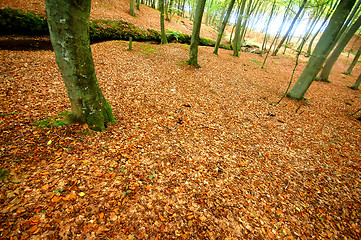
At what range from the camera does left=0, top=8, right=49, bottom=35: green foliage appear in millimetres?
8713

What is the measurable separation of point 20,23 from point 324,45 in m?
18.0

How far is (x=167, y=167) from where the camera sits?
11.9ft

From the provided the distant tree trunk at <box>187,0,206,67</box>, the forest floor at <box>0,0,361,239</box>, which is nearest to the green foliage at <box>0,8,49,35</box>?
the forest floor at <box>0,0,361,239</box>

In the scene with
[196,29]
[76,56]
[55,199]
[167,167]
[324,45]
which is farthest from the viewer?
[196,29]

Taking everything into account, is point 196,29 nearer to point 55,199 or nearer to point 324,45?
point 324,45

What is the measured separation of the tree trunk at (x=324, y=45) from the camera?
6.67 metres

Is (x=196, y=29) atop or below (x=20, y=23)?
atop

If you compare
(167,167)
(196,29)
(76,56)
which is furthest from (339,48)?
(76,56)

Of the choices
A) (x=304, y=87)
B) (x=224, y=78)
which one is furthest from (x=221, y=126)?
(x=304, y=87)

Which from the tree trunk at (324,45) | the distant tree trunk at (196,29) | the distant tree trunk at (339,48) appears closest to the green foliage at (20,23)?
the distant tree trunk at (196,29)

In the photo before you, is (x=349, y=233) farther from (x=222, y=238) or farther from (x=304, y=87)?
(x=304, y=87)

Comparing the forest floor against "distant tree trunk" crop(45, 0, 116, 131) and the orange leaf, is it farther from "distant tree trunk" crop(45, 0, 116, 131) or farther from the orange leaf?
"distant tree trunk" crop(45, 0, 116, 131)

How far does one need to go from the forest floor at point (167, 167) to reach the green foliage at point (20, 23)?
3.79 meters

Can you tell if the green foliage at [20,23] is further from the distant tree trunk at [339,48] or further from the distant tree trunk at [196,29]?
the distant tree trunk at [339,48]
